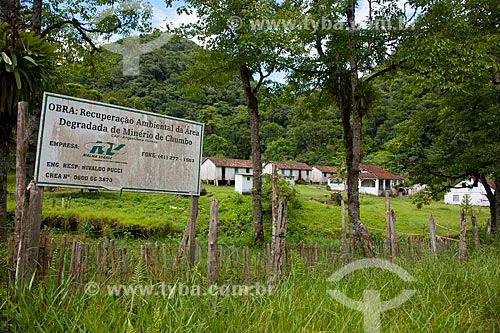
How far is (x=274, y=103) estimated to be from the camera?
13766mm

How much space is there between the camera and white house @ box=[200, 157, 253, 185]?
1505 inches

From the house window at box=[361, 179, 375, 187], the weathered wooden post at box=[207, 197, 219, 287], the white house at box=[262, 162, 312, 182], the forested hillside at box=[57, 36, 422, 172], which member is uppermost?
the forested hillside at box=[57, 36, 422, 172]

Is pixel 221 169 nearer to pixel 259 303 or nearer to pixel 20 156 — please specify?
pixel 20 156

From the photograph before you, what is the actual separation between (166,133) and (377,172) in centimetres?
3678

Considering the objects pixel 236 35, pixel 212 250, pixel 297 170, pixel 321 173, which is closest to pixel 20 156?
pixel 212 250

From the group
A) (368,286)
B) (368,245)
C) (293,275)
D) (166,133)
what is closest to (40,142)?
(166,133)

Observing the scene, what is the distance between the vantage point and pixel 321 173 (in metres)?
46.7

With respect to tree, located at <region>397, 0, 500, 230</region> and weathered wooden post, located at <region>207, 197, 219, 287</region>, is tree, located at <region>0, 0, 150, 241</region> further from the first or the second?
tree, located at <region>397, 0, 500, 230</region>

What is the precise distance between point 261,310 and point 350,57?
25.5 ft

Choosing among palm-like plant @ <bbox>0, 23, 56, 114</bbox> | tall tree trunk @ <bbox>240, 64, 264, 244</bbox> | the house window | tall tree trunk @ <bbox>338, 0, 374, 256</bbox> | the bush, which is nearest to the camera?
palm-like plant @ <bbox>0, 23, 56, 114</bbox>

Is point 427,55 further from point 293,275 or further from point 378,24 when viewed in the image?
point 293,275

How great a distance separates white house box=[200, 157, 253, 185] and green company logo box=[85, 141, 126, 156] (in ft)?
112

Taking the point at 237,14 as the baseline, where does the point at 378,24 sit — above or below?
below

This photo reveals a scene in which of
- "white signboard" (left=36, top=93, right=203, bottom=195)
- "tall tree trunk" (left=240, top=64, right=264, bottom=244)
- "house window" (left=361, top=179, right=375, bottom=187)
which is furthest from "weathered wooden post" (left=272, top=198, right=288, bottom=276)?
"house window" (left=361, top=179, right=375, bottom=187)
